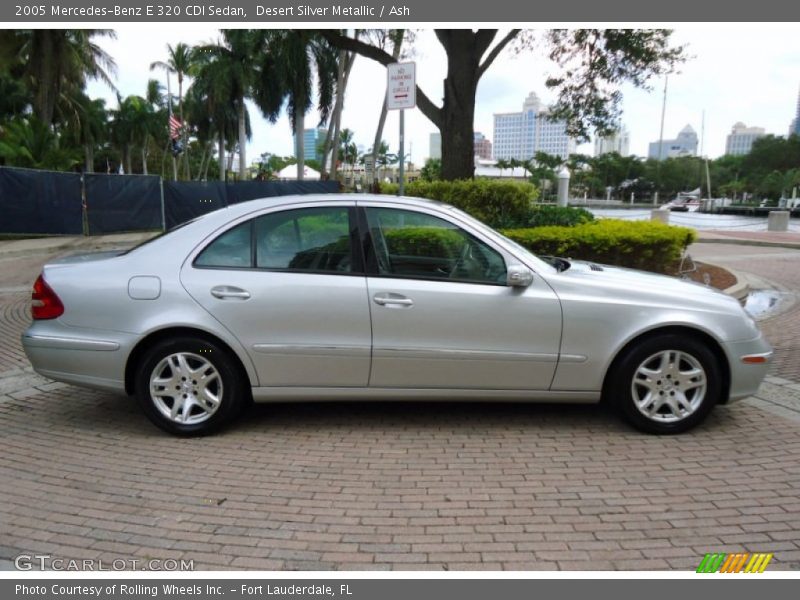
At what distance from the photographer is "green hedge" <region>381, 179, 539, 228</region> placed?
32.4ft

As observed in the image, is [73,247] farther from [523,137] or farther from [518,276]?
[523,137]

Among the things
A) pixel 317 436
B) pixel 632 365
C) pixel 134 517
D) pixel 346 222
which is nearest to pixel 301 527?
pixel 134 517

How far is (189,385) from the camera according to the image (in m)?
4.00

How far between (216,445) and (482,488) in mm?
1786

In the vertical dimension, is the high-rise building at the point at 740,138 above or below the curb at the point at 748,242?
above

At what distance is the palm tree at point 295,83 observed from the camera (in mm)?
33812

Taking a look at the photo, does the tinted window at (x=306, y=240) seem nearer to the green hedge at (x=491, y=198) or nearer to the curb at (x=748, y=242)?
the green hedge at (x=491, y=198)

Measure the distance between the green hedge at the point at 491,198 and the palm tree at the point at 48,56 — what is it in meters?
26.4

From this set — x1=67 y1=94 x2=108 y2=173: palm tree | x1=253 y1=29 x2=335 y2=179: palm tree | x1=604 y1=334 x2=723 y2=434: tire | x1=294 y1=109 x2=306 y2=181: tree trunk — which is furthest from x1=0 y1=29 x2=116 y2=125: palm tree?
x1=604 y1=334 x2=723 y2=434: tire

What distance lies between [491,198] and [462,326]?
6.39 metres

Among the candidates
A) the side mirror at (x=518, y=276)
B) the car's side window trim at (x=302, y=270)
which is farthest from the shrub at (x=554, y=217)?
the car's side window trim at (x=302, y=270)

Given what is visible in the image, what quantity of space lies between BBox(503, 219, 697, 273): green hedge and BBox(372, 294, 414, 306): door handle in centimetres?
439

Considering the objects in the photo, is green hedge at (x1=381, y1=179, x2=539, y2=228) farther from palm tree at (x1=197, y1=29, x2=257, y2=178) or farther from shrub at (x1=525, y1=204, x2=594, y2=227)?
palm tree at (x1=197, y1=29, x2=257, y2=178)

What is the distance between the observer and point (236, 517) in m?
3.11
